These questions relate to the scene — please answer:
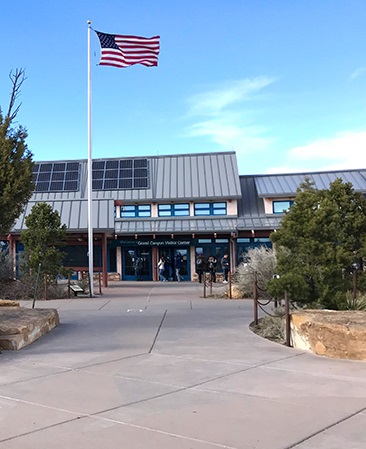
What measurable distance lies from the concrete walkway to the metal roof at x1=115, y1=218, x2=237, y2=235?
21139mm

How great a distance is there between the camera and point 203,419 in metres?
4.76

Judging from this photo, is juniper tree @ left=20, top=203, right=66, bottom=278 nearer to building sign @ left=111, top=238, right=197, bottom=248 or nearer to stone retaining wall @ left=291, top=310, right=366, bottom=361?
stone retaining wall @ left=291, top=310, right=366, bottom=361

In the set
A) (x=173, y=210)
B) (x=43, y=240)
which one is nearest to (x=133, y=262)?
(x=173, y=210)

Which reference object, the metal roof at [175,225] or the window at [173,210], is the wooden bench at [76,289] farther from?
the window at [173,210]

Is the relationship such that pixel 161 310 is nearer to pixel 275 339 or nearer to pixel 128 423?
pixel 275 339

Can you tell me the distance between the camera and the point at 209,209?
33.2m

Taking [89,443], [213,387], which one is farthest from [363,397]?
[89,443]

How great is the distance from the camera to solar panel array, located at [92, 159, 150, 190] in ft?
114

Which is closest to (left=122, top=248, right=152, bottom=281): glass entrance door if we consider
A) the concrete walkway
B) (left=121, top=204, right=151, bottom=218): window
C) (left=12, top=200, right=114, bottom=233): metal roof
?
(left=121, top=204, right=151, bottom=218): window

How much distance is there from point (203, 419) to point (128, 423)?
710mm

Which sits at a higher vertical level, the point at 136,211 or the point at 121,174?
the point at 121,174

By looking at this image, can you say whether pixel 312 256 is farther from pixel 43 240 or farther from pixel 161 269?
pixel 161 269

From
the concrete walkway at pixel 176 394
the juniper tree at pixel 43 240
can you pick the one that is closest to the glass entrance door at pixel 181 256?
the juniper tree at pixel 43 240

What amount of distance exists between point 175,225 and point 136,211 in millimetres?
3369
